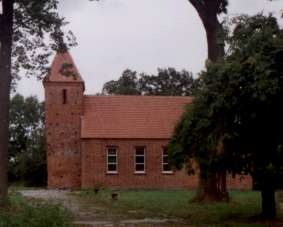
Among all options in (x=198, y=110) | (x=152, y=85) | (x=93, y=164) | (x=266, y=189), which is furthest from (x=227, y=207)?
(x=152, y=85)

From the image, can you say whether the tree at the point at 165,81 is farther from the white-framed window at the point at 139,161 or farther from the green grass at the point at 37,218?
the green grass at the point at 37,218

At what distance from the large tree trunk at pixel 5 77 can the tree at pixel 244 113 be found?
25.1ft

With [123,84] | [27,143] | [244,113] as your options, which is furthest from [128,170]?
[123,84]

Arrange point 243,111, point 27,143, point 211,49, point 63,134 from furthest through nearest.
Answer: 1. point 27,143
2. point 63,134
3. point 211,49
4. point 243,111

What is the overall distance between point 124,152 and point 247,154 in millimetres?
34124

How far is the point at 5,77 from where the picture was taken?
83.7ft

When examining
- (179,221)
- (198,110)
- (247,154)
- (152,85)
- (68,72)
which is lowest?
(179,221)

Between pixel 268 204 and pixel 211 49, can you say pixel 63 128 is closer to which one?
pixel 211 49

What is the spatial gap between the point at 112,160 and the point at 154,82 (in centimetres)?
3881

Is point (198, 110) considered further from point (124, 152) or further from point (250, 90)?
point (124, 152)

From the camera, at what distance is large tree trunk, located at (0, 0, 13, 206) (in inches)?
995

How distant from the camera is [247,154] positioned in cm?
2059

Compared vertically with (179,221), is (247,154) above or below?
above

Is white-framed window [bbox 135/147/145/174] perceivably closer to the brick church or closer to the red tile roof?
the brick church
